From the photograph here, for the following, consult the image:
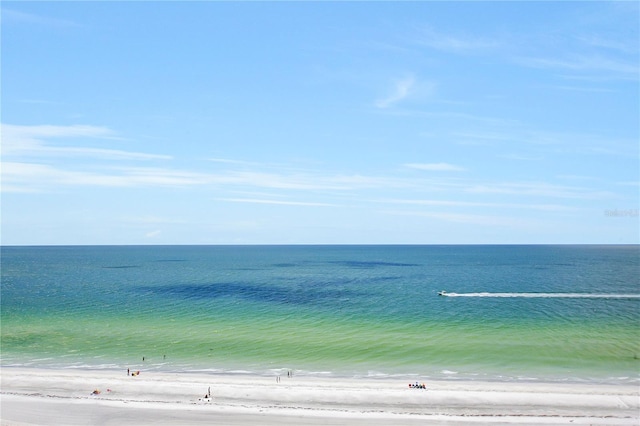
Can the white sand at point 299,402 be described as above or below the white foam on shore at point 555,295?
below

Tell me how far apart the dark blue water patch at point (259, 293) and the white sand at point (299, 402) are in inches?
1815

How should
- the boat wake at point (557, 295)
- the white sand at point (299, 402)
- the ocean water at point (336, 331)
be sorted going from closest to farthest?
the white sand at point (299, 402)
the ocean water at point (336, 331)
the boat wake at point (557, 295)

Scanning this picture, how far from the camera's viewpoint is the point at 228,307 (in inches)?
3204

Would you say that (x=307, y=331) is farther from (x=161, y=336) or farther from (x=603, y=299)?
(x=603, y=299)

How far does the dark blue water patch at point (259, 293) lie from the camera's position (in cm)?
9062

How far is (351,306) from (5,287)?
9089 centimetres

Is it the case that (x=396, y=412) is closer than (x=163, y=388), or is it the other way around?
(x=396, y=412)

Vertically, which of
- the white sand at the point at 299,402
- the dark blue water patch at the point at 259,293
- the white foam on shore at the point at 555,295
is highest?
the dark blue water patch at the point at 259,293

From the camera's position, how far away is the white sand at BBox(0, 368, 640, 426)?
3322 cm

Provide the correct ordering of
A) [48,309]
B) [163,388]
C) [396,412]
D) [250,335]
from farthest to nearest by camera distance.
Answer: [48,309] → [250,335] → [163,388] → [396,412]

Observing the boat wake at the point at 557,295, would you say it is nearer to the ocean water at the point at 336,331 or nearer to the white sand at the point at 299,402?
the ocean water at the point at 336,331

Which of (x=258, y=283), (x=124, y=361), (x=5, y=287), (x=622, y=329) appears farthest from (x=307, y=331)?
(x=5, y=287)

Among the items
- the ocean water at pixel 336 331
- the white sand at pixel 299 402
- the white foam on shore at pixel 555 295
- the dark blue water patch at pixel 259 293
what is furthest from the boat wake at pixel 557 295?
the white sand at pixel 299 402

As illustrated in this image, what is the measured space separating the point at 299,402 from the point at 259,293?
6465cm
